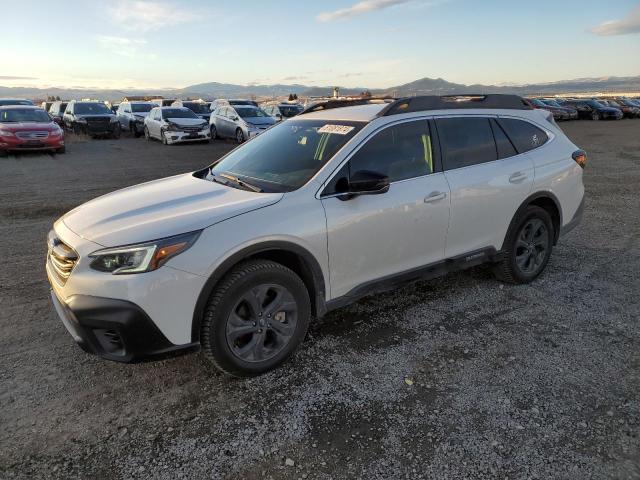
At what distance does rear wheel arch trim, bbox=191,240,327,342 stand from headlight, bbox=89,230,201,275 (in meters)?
0.26

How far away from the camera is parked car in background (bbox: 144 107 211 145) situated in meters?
19.4

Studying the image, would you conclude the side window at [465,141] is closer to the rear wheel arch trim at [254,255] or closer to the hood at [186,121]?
the rear wheel arch trim at [254,255]

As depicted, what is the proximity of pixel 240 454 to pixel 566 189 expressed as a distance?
13.2ft

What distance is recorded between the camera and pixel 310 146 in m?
3.82

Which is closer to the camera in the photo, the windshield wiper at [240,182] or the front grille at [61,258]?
the front grille at [61,258]

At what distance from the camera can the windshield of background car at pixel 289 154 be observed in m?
3.53

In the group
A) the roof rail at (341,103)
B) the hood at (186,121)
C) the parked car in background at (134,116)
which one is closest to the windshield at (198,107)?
the parked car in background at (134,116)

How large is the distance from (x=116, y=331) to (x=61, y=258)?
70 centimetres

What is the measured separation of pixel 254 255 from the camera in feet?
10.2

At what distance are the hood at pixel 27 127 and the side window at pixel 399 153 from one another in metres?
15.1

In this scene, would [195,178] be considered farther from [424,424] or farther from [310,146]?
[424,424]

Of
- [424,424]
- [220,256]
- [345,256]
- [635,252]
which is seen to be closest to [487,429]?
[424,424]

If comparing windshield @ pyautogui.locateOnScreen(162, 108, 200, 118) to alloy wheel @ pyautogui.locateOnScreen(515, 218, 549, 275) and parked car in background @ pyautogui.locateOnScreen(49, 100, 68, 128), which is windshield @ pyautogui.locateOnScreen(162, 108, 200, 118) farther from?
alloy wheel @ pyautogui.locateOnScreen(515, 218, 549, 275)

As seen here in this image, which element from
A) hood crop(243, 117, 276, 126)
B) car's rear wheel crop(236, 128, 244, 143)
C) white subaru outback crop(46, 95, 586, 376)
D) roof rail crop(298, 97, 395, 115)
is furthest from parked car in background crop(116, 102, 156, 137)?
white subaru outback crop(46, 95, 586, 376)
